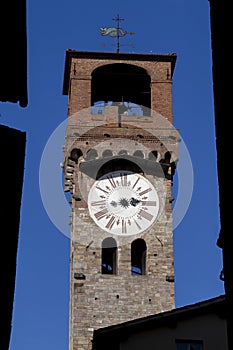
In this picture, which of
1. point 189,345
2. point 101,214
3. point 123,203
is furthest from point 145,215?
point 189,345

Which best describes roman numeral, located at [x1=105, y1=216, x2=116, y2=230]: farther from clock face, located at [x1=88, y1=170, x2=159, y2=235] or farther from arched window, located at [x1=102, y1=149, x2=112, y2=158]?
arched window, located at [x1=102, y1=149, x2=112, y2=158]

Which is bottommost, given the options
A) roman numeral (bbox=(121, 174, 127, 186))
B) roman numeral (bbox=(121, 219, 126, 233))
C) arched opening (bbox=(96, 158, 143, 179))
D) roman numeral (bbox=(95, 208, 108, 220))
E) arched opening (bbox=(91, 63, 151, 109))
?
roman numeral (bbox=(121, 219, 126, 233))

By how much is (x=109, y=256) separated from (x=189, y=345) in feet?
31.5

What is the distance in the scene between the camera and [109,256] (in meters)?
24.2

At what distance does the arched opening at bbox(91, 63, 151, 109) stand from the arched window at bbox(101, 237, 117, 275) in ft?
16.3

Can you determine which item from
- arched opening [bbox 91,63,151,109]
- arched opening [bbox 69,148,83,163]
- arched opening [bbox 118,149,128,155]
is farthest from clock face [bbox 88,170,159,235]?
arched opening [bbox 91,63,151,109]

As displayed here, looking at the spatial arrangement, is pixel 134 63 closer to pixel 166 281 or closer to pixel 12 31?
pixel 166 281

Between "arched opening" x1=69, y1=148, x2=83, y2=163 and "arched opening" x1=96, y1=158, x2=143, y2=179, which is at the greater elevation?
"arched opening" x1=69, y1=148, x2=83, y2=163

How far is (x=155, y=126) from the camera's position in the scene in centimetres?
2597

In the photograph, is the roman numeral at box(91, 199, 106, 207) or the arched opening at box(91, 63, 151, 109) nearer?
the roman numeral at box(91, 199, 106, 207)

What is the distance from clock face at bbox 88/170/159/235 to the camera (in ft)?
80.0

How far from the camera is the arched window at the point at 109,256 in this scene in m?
23.9

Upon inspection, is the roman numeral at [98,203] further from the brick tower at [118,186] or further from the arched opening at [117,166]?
the arched opening at [117,166]

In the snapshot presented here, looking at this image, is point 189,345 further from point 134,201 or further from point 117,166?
point 117,166
